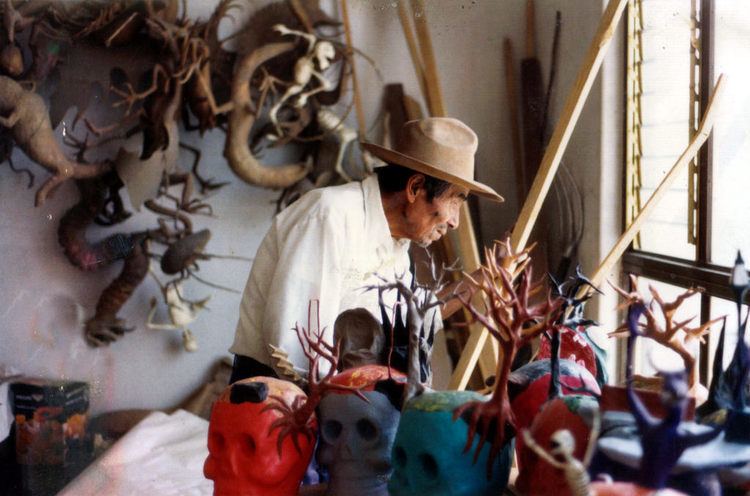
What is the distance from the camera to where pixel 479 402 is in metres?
1.01

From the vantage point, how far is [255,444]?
1151 millimetres

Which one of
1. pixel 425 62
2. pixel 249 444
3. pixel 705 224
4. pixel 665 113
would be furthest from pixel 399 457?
pixel 425 62

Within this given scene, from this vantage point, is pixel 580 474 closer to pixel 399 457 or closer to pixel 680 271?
pixel 399 457

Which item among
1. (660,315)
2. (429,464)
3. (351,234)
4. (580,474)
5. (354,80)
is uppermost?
(354,80)

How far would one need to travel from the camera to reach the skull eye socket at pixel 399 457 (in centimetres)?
104

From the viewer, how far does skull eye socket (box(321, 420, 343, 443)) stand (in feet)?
3.76

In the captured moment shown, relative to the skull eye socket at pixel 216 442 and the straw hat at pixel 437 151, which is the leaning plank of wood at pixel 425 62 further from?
the skull eye socket at pixel 216 442

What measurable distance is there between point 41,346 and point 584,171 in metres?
2.35

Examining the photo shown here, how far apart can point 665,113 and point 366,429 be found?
1833 millimetres

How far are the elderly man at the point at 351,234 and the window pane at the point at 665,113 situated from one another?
2.43ft

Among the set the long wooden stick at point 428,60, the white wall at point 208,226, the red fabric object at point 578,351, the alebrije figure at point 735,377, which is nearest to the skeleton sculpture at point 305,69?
the white wall at point 208,226

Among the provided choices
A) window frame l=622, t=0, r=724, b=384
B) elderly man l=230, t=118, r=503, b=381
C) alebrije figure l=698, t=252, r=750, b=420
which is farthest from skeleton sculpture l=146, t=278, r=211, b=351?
alebrije figure l=698, t=252, r=750, b=420

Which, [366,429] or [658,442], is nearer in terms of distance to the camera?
[658,442]

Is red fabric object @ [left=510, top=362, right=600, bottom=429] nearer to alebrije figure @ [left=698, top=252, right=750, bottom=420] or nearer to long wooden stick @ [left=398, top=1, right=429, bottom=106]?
alebrije figure @ [left=698, top=252, right=750, bottom=420]
